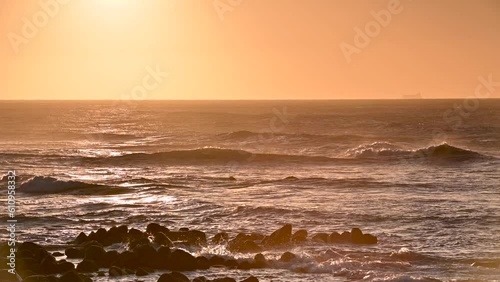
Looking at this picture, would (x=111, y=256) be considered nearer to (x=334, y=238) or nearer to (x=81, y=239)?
(x=81, y=239)

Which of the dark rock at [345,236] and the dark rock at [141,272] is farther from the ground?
the dark rock at [345,236]

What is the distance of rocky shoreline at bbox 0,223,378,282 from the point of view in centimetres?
2309

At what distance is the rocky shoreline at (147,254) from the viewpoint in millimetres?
23087

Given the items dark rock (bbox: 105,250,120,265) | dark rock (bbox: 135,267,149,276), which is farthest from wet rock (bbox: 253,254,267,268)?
dark rock (bbox: 105,250,120,265)

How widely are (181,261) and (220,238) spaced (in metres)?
3.79

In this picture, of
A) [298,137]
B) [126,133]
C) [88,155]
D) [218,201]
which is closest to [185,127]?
[126,133]

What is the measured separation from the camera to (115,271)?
2333 centimetres

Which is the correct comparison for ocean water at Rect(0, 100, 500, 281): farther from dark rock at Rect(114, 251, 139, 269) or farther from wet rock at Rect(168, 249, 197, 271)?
dark rock at Rect(114, 251, 139, 269)

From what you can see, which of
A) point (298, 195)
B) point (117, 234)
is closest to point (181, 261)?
point (117, 234)

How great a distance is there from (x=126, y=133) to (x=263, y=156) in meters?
45.3

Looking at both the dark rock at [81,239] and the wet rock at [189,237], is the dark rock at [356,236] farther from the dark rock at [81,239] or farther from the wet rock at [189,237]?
the dark rock at [81,239]

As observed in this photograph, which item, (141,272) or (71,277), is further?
(141,272)

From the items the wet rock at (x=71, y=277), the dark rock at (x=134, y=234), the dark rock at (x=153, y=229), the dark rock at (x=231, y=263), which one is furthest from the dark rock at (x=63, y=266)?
the dark rock at (x=153, y=229)

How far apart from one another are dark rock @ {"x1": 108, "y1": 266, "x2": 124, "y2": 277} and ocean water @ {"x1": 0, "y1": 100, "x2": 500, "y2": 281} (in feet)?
1.15
